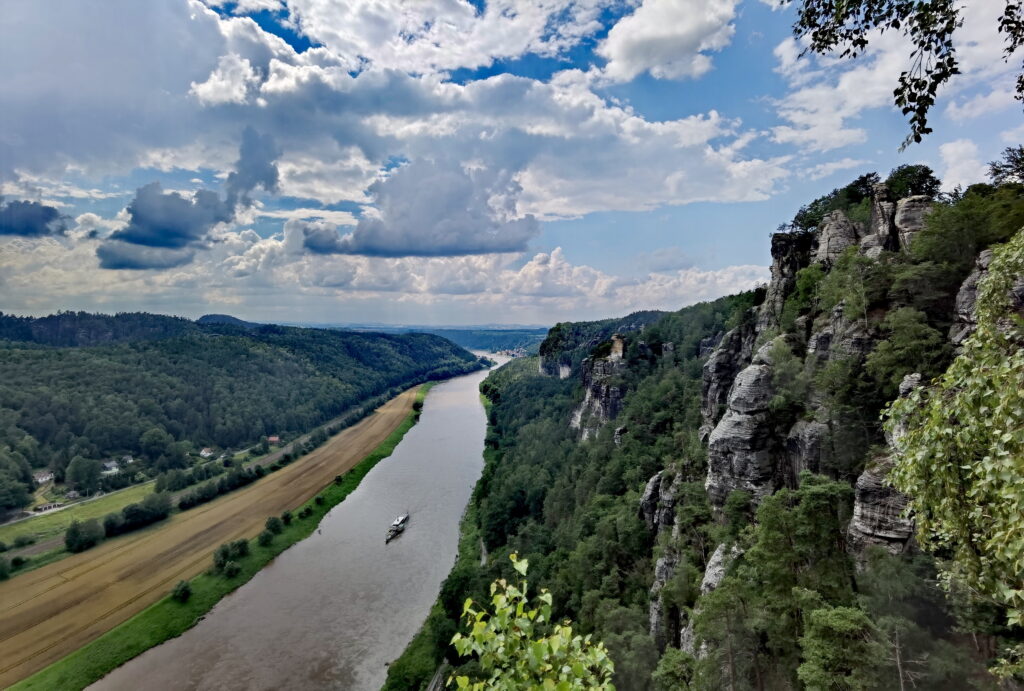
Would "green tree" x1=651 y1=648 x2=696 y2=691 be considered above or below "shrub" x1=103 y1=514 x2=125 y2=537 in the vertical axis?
above

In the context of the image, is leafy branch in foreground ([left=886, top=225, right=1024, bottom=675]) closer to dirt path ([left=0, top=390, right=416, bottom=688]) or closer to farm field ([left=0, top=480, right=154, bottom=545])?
dirt path ([left=0, top=390, right=416, bottom=688])

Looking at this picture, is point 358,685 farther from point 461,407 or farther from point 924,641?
point 461,407

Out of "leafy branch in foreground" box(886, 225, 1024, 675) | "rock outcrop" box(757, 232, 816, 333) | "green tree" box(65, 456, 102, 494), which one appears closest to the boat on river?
"rock outcrop" box(757, 232, 816, 333)

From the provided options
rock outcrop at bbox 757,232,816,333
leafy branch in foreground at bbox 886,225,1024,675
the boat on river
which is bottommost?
the boat on river

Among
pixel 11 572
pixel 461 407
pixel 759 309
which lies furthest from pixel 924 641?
pixel 461 407

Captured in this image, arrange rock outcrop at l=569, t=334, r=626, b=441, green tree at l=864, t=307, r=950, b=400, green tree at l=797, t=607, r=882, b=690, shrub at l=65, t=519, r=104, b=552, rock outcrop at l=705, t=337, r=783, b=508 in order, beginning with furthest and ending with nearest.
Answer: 1. rock outcrop at l=569, t=334, r=626, b=441
2. shrub at l=65, t=519, r=104, b=552
3. rock outcrop at l=705, t=337, r=783, b=508
4. green tree at l=864, t=307, r=950, b=400
5. green tree at l=797, t=607, r=882, b=690

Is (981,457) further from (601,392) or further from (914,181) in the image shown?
(601,392)
